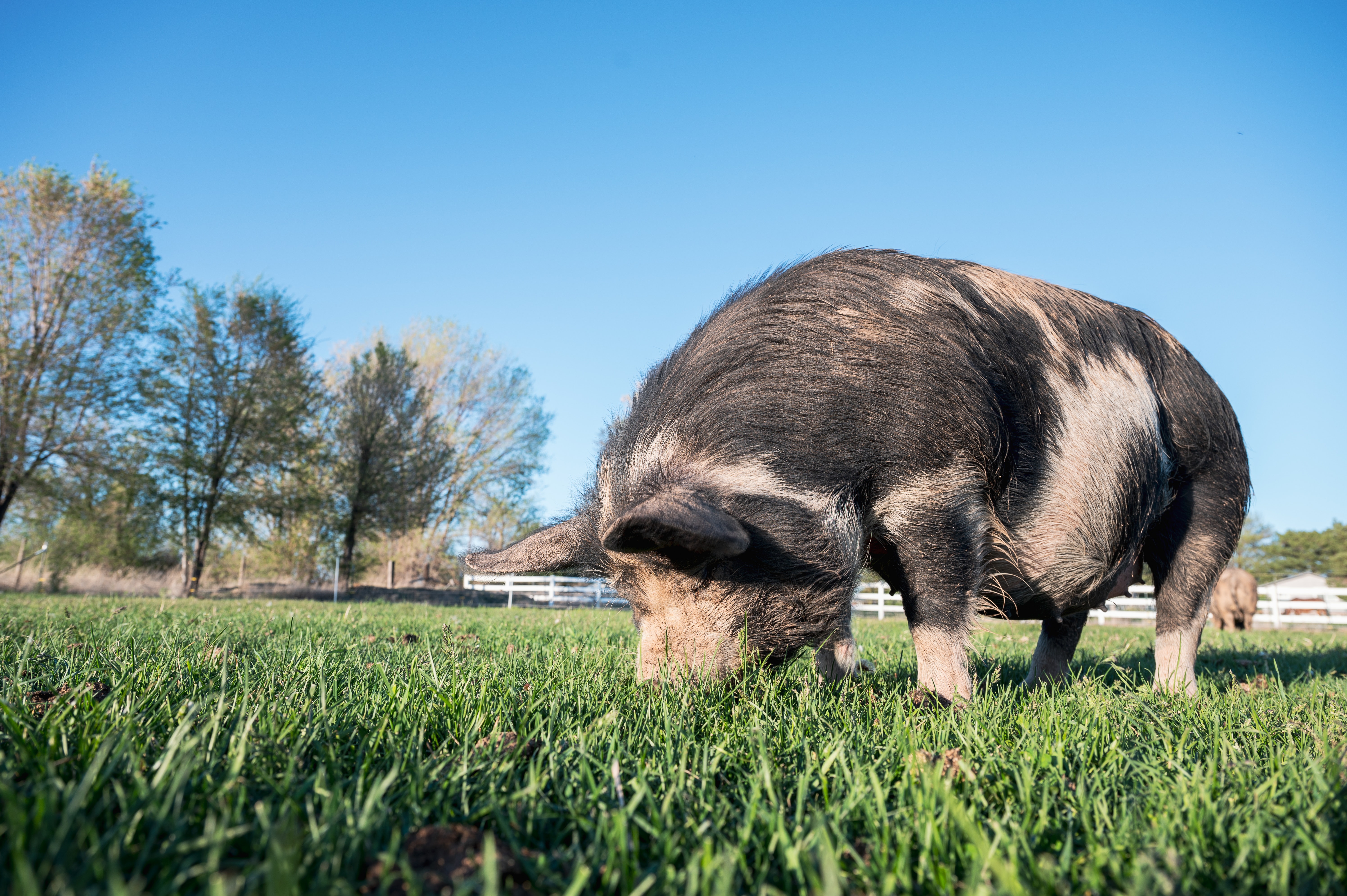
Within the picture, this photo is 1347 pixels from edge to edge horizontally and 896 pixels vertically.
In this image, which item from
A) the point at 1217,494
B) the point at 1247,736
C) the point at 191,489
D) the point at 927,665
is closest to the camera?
the point at 1247,736

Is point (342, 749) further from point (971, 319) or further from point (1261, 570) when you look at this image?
point (1261, 570)

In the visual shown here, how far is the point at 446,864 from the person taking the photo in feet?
4.01

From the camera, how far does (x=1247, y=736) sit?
→ 2.60 metres

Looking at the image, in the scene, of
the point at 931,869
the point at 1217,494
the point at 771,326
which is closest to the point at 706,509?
the point at 771,326

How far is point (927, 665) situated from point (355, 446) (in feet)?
87.8

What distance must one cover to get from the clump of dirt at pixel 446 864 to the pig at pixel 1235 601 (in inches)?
799

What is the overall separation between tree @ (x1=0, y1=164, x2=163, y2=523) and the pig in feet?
96.1

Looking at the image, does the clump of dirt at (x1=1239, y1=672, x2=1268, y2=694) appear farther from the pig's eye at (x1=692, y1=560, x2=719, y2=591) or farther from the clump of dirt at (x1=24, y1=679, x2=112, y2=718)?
the clump of dirt at (x1=24, y1=679, x2=112, y2=718)

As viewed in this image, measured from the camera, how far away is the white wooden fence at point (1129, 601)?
21781mm

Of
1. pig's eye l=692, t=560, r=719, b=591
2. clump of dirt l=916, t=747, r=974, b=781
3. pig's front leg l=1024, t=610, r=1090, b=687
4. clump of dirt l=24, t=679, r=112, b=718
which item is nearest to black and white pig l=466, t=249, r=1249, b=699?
pig's eye l=692, t=560, r=719, b=591

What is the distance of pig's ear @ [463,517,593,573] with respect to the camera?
370 centimetres

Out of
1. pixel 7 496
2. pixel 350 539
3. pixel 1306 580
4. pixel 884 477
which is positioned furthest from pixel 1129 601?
pixel 1306 580

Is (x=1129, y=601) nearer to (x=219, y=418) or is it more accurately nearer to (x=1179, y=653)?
(x=1179, y=653)

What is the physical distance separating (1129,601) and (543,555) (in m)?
24.9
